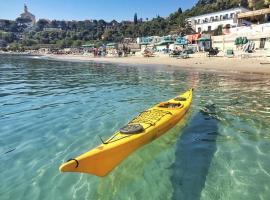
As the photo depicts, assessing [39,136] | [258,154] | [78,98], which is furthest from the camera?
Answer: [78,98]

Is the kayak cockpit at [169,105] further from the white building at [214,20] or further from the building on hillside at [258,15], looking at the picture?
the white building at [214,20]

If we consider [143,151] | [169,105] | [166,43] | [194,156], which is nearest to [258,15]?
[166,43]

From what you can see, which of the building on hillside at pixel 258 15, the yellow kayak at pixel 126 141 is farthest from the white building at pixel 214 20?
the yellow kayak at pixel 126 141

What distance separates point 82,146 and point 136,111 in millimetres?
5042

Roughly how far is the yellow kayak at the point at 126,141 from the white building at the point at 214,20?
7512 cm

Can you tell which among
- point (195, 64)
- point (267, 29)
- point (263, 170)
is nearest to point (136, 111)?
point (263, 170)

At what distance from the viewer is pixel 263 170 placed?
7.95 meters

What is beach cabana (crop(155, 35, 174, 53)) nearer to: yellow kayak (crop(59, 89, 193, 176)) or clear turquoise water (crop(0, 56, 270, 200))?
clear turquoise water (crop(0, 56, 270, 200))

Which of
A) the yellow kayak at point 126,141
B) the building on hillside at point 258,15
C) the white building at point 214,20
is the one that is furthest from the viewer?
the white building at point 214,20

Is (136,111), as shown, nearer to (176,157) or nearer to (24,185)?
(176,157)

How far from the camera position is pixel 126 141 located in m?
7.67

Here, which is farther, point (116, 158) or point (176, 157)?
point (176, 157)

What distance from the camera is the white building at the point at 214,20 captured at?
81.0 meters

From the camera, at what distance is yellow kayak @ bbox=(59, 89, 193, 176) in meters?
6.46
